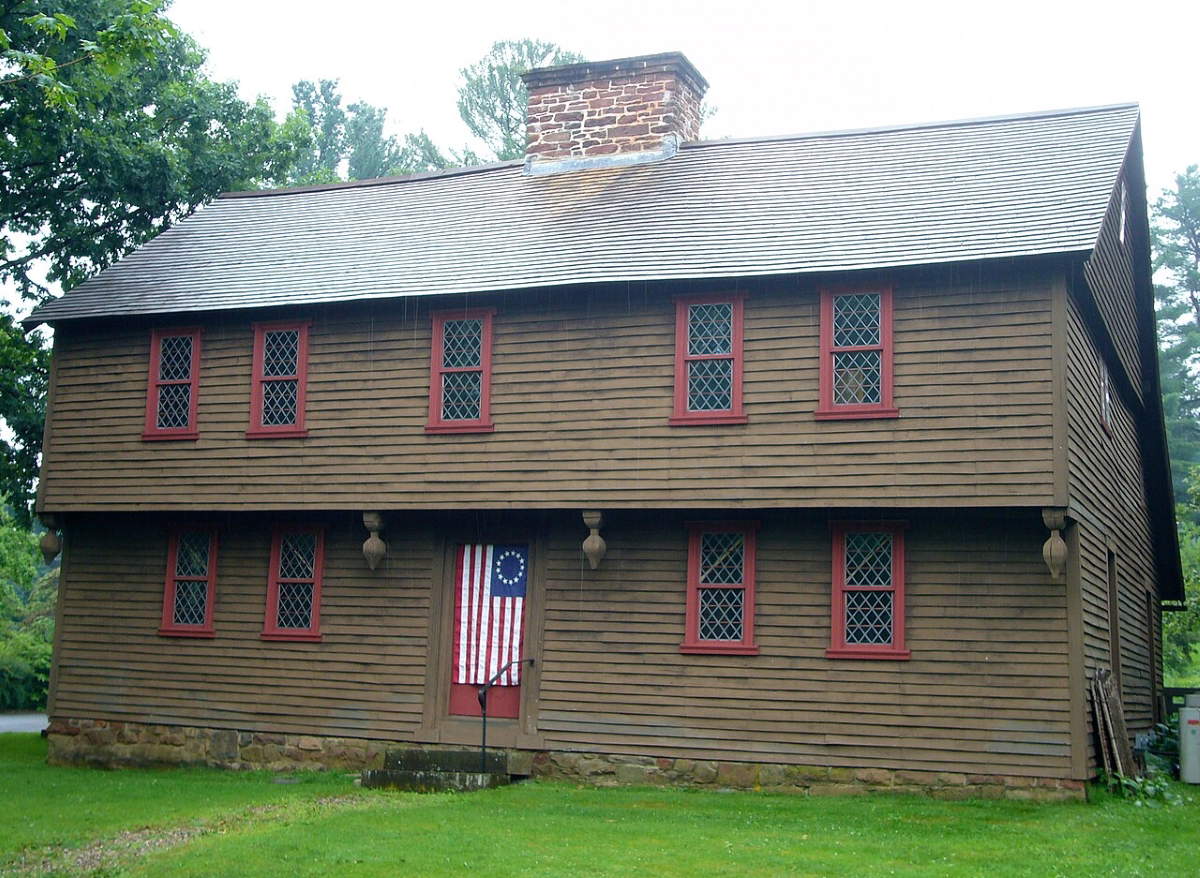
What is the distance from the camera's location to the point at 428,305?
716 inches

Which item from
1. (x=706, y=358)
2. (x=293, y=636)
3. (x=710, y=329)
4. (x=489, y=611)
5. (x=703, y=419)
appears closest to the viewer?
(x=703, y=419)

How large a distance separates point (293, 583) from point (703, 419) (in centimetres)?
621

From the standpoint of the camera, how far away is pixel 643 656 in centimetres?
1700

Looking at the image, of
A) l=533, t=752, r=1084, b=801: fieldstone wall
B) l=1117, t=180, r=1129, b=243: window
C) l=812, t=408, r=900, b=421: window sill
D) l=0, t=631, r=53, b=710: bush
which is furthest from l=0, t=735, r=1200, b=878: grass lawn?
l=0, t=631, r=53, b=710: bush

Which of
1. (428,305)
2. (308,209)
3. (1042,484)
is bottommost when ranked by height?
(1042,484)

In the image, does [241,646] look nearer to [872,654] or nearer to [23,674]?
[872,654]

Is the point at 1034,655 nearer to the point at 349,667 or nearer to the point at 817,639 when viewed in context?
the point at 817,639

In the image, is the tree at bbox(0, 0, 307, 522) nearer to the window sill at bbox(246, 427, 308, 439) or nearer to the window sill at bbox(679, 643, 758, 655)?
the window sill at bbox(246, 427, 308, 439)

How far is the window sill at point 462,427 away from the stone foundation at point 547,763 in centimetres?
394

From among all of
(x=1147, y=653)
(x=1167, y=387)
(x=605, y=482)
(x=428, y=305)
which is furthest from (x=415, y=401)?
(x=1167, y=387)

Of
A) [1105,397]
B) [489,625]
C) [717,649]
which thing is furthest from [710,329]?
[1105,397]

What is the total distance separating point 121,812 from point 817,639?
778cm

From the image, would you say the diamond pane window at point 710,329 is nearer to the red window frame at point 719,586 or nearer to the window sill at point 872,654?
the red window frame at point 719,586

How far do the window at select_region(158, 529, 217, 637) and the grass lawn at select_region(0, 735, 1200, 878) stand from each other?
10.1 feet
